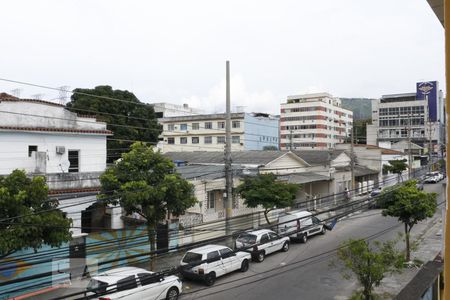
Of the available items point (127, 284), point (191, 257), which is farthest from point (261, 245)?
point (127, 284)

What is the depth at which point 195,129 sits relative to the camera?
51.9 metres

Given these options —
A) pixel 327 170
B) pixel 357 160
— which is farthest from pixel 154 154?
pixel 357 160

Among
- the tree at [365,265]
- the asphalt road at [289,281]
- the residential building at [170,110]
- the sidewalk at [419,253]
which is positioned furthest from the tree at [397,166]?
the tree at [365,265]

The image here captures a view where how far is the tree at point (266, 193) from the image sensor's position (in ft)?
64.3

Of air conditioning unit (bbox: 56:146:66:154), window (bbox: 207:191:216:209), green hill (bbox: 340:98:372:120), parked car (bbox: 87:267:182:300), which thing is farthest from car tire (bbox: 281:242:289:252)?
green hill (bbox: 340:98:372:120)

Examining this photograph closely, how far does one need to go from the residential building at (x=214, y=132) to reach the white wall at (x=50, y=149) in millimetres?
30750

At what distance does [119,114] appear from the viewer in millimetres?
31891

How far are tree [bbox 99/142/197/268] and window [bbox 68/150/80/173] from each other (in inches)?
137

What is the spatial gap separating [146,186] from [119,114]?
19740 millimetres

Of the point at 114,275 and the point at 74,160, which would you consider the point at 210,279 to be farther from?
the point at 74,160

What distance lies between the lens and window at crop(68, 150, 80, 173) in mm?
16609

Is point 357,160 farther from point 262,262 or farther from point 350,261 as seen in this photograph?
point 350,261

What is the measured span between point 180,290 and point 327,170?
21.0 meters

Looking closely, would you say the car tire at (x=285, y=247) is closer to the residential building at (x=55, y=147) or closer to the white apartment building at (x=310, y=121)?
the residential building at (x=55, y=147)
